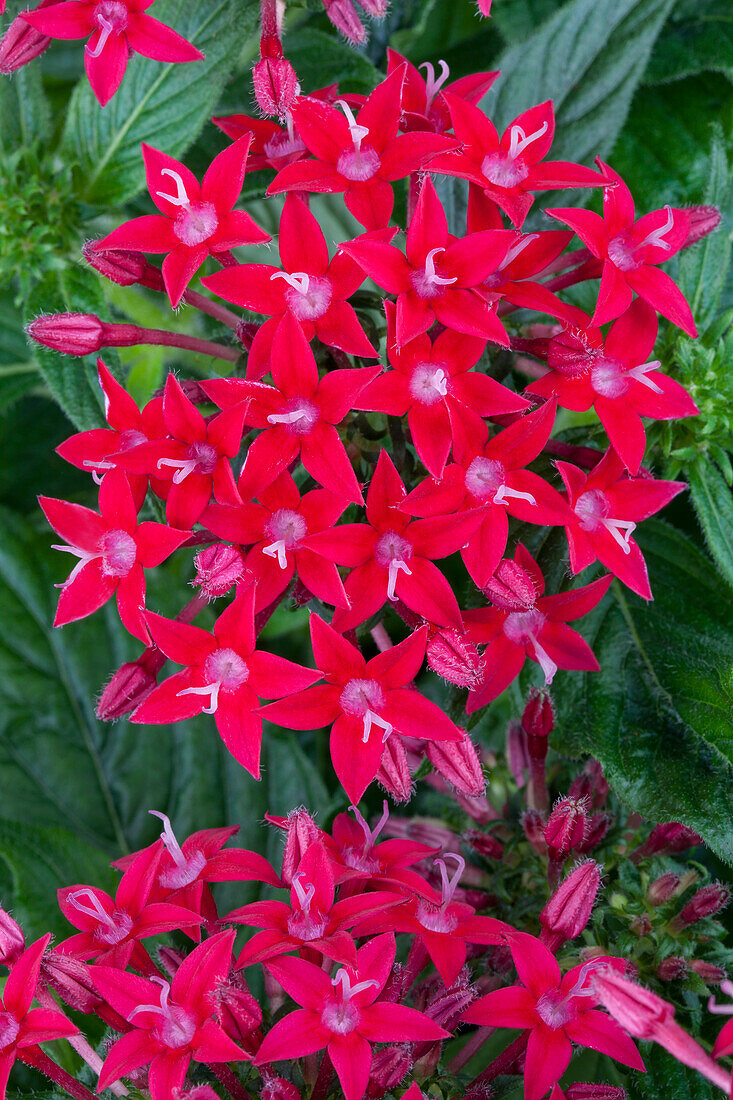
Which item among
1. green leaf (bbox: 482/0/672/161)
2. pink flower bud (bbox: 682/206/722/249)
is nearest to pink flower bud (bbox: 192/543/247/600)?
pink flower bud (bbox: 682/206/722/249)

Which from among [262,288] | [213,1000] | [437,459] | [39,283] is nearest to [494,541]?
[437,459]

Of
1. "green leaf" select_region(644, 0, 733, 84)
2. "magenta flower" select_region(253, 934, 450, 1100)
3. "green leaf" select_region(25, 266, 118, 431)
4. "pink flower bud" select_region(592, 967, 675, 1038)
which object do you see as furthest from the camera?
"green leaf" select_region(644, 0, 733, 84)

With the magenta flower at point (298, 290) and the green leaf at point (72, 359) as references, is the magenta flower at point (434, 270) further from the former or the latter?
the green leaf at point (72, 359)

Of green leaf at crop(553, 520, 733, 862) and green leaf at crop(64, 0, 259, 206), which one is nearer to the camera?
green leaf at crop(553, 520, 733, 862)

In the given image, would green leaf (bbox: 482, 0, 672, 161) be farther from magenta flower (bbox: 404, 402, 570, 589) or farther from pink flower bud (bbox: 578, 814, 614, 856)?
pink flower bud (bbox: 578, 814, 614, 856)

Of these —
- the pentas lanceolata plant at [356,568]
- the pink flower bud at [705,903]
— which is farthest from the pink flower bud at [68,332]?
the pink flower bud at [705,903]

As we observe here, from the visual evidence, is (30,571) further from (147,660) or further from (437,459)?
(437,459)
